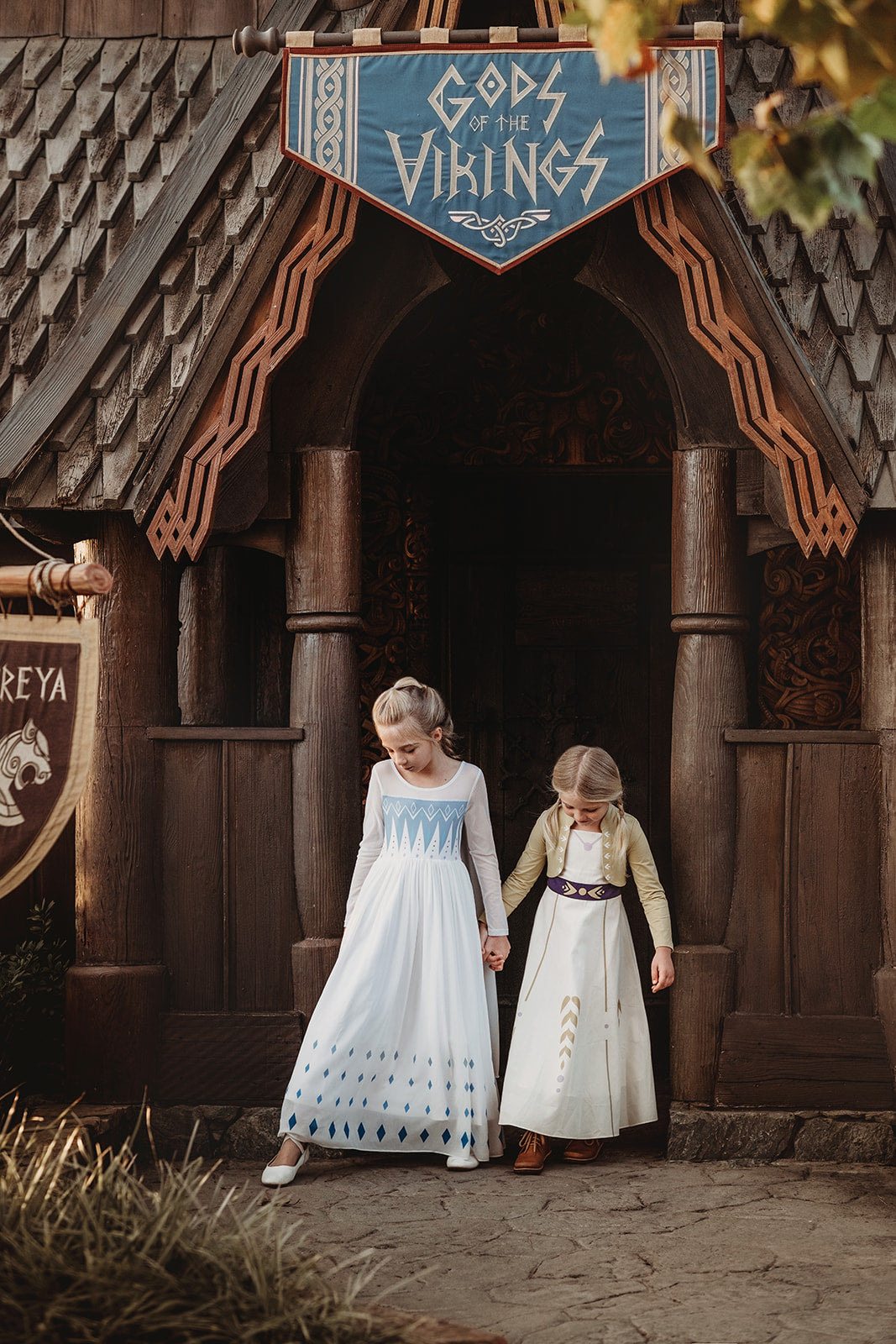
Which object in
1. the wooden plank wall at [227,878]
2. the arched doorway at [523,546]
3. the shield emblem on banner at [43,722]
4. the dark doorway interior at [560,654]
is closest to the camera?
the shield emblem on banner at [43,722]

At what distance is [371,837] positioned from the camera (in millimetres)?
5066

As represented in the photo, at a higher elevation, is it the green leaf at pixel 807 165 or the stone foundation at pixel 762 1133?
the green leaf at pixel 807 165

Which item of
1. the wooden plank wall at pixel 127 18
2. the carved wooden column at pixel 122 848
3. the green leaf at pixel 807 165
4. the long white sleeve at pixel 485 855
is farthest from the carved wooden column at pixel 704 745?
the green leaf at pixel 807 165

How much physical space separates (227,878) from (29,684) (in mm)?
1731

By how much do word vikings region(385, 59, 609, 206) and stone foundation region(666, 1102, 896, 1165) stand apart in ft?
11.1

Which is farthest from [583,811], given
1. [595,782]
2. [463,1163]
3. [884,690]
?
[463,1163]

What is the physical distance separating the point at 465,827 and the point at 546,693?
5.21ft

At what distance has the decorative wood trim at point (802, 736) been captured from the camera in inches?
201

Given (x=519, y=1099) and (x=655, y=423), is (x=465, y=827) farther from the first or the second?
(x=655, y=423)

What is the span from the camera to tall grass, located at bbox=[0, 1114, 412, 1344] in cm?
265

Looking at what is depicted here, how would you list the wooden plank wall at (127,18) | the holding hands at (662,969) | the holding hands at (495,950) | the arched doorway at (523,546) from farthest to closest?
the arched doorway at (523,546) < the wooden plank wall at (127,18) < the holding hands at (495,950) < the holding hands at (662,969)

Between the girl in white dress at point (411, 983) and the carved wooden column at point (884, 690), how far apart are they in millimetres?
1425

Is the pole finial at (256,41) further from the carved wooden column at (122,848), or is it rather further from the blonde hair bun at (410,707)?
the blonde hair bun at (410,707)

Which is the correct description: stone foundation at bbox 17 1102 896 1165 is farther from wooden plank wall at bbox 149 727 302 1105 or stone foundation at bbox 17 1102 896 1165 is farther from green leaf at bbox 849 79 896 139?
green leaf at bbox 849 79 896 139
